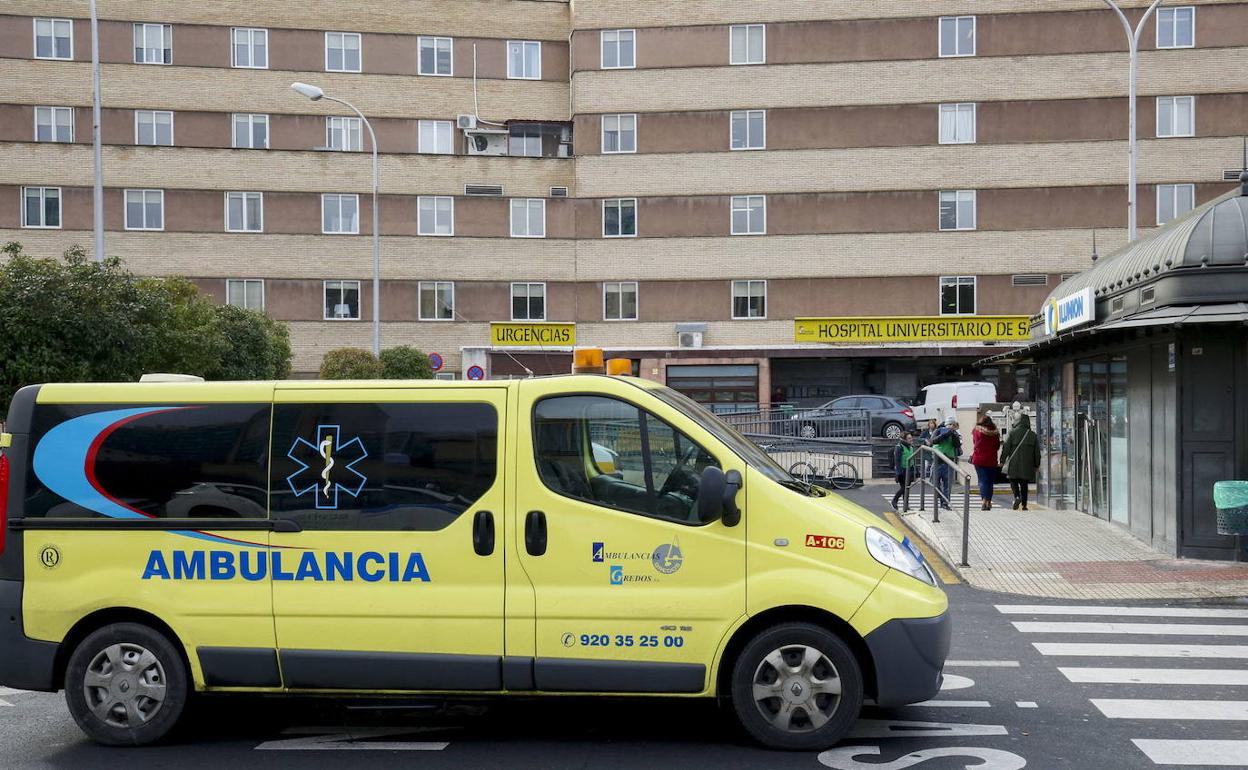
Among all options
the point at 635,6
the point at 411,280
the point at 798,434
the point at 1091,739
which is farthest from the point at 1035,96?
the point at 1091,739

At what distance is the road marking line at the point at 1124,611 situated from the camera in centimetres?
1085

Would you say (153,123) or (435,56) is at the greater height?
(435,56)

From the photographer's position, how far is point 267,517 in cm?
662

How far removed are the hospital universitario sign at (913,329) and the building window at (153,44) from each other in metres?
25.9

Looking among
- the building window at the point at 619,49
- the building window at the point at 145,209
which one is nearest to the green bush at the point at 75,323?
the building window at the point at 145,209

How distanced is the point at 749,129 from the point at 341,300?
1660 centimetres

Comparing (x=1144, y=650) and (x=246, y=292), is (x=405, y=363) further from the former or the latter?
(x=1144, y=650)

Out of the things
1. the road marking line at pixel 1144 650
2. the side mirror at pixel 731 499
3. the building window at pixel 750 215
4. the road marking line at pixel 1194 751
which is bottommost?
the road marking line at pixel 1144 650

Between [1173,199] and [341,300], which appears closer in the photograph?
[1173,199]

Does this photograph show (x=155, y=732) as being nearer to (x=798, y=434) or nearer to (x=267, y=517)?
(x=267, y=517)

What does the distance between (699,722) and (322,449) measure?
8.90 feet

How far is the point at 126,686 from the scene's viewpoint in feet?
21.7

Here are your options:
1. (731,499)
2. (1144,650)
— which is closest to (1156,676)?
(1144,650)

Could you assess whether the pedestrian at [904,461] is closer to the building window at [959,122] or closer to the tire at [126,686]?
the tire at [126,686]
